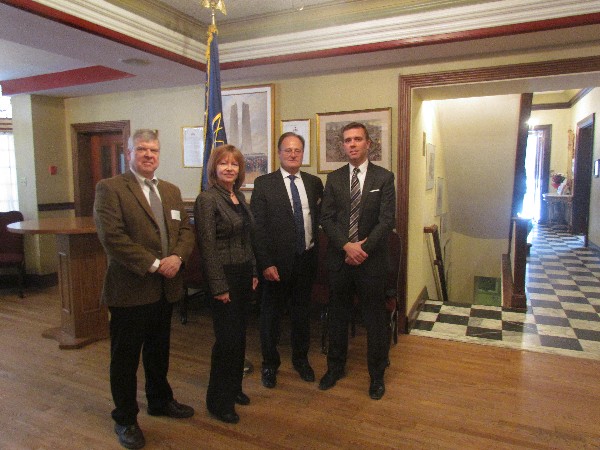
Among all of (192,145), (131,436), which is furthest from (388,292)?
(192,145)

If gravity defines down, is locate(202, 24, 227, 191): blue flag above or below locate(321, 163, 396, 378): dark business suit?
above

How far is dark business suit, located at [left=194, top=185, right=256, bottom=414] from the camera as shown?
6.84ft

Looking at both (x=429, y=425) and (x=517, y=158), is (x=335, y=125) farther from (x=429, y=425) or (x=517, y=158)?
(x=517, y=158)

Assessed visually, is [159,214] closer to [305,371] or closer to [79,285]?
[305,371]

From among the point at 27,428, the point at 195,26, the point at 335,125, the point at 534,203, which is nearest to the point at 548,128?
the point at 534,203

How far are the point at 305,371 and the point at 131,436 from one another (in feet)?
3.54

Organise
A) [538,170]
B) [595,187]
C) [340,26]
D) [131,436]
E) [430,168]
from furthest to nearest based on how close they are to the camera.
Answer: [538,170] → [595,187] → [430,168] → [340,26] → [131,436]

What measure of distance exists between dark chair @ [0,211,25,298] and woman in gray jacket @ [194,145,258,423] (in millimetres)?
3544

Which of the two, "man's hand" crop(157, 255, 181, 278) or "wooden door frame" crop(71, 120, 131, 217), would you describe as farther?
"wooden door frame" crop(71, 120, 131, 217)

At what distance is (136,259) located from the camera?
195 cm

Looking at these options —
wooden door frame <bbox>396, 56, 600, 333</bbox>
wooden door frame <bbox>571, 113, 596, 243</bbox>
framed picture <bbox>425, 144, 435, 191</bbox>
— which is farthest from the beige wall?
wooden door frame <bbox>396, 56, 600, 333</bbox>

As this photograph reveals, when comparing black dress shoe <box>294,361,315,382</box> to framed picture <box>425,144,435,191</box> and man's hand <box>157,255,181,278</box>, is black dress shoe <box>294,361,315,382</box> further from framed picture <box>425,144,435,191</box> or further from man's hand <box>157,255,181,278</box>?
framed picture <box>425,144,435,191</box>

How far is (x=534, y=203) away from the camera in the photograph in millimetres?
11211

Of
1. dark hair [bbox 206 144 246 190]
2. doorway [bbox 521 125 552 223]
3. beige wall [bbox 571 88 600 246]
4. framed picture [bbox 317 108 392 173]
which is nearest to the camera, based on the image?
dark hair [bbox 206 144 246 190]
